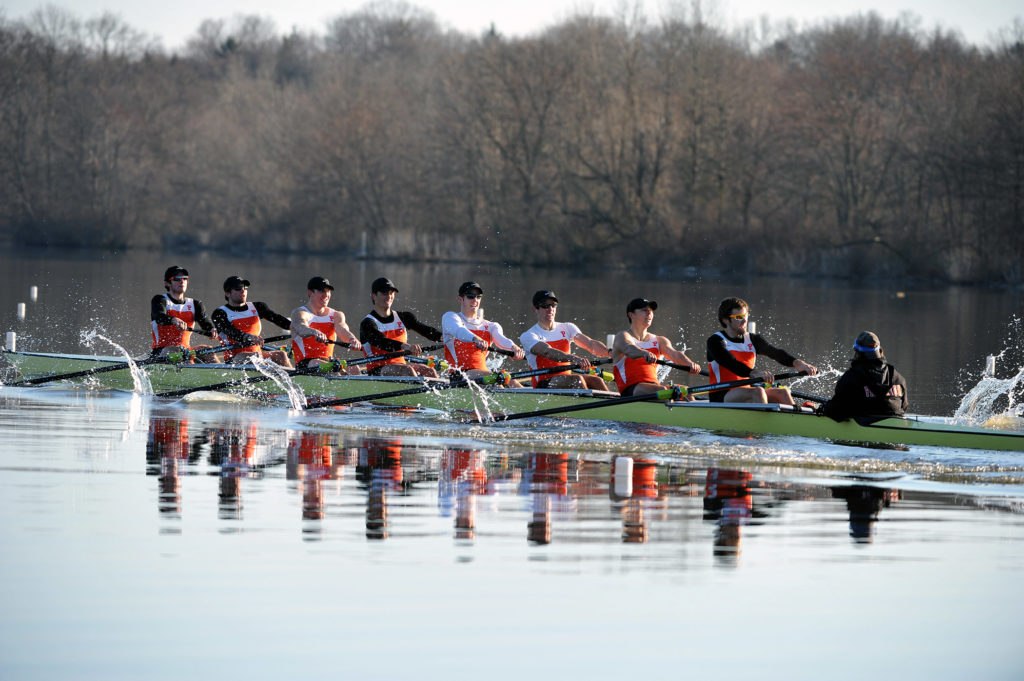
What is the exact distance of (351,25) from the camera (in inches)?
3521

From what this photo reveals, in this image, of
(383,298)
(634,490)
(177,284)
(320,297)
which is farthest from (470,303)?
(634,490)

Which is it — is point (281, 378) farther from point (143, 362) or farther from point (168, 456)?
point (168, 456)

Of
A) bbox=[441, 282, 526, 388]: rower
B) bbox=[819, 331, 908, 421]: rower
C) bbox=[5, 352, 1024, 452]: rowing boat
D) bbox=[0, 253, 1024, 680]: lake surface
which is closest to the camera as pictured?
bbox=[0, 253, 1024, 680]: lake surface

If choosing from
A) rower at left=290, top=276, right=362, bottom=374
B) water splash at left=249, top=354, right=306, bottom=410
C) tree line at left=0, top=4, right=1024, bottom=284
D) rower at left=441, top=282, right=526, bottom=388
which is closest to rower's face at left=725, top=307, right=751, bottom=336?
rower at left=441, top=282, right=526, bottom=388

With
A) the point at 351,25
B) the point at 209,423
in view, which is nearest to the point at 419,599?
the point at 209,423

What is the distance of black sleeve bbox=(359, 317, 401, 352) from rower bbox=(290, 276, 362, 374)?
0.13 meters

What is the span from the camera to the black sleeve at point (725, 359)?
11.1 metres

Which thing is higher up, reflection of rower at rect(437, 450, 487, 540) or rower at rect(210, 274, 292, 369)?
rower at rect(210, 274, 292, 369)

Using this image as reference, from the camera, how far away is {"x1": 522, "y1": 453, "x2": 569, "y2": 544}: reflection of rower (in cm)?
735

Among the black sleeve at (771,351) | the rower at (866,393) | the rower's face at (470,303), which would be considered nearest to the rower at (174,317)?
the rower's face at (470,303)

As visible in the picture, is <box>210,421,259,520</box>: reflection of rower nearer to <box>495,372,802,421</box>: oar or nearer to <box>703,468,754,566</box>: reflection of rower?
<box>495,372,802,421</box>: oar

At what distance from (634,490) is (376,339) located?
5.10 metres

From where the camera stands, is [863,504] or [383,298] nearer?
[863,504]

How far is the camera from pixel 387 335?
13281 millimetres
